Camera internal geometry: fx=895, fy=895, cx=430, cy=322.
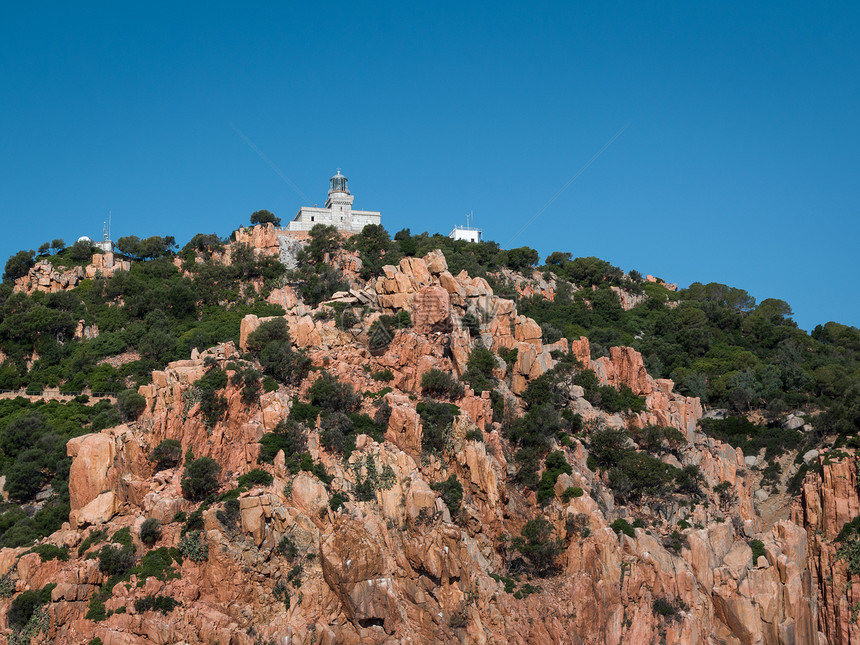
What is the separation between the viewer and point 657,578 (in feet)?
170

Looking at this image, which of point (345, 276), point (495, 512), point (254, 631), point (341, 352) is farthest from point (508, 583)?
point (345, 276)

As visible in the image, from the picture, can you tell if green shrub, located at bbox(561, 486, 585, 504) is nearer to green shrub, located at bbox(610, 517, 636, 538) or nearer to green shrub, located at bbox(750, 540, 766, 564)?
green shrub, located at bbox(610, 517, 636, 538)

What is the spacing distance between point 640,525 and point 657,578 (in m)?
4.31

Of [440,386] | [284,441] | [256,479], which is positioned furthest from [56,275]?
[256,479]

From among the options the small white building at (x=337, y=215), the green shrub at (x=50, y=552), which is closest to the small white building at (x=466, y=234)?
the small white building at (x=337, y=215)

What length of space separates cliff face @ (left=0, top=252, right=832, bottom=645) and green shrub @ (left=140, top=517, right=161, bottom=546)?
1.12 ft

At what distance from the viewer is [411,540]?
47.8m

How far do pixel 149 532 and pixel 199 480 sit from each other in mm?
3782

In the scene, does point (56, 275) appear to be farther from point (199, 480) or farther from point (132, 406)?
point (199, 480)

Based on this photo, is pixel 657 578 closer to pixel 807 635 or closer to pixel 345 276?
pixel 807 635

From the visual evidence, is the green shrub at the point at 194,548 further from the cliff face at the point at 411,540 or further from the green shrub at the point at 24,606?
the green shrub at the point at 24,606

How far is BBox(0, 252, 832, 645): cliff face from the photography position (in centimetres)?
4388

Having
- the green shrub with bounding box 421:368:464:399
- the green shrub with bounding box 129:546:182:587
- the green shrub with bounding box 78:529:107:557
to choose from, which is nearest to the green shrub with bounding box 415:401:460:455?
the green shrub with bounding box 421:368:464:399

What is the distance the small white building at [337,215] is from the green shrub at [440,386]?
4264 centimetres
